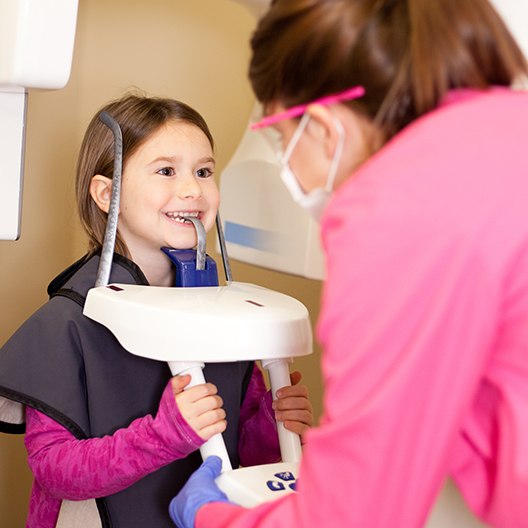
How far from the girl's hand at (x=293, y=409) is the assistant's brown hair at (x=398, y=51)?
0.53m

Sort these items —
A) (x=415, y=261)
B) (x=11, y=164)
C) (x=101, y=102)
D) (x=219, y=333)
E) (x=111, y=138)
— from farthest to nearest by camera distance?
(x=101, y=102)
(x=111, y=138)
(x=11, y=164)
(x=219, y=333)
(x=415, y=261)

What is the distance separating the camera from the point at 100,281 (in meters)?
1.20

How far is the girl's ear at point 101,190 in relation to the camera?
133 cm

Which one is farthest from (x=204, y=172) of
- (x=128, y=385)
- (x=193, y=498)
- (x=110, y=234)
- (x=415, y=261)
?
(x=415, y=261)

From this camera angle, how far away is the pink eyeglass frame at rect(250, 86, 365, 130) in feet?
2.34

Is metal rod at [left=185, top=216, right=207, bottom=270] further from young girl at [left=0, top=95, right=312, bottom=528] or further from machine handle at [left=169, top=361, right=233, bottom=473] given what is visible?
machine handle at [left=169, top=361, right=233, bottom=473]

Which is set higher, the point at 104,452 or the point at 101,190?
the point at 101,190

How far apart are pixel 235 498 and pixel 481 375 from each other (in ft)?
Result: 1.22

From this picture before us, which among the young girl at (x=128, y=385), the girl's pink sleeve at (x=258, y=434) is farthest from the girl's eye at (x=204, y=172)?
the girl's pink sleeve at (x=258, y=434)

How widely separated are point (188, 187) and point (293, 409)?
1.17ft

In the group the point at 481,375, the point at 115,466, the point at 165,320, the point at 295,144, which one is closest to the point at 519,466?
the point at 481,375

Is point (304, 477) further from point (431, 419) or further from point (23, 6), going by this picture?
point (23, 6)

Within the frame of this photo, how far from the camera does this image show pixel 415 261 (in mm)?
607

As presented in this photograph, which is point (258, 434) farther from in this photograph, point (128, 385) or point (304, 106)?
point (304, 106)
